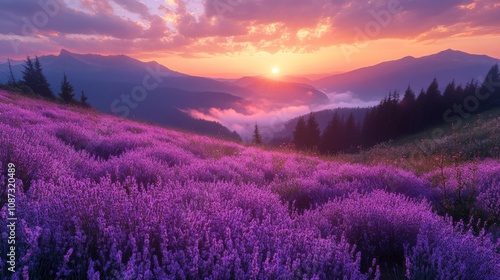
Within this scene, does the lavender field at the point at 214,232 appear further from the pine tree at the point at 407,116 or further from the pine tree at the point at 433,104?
the pine tree at the point at 433,104

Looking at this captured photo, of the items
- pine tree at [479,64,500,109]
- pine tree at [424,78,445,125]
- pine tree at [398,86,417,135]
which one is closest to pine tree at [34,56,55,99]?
pine tree at [398,86,417,135]

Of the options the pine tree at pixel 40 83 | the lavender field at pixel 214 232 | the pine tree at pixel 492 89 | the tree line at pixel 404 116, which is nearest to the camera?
the lavender field at pixel 214 232

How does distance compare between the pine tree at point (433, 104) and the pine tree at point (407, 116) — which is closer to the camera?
the pine tree at point (407, 116)

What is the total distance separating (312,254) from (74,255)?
161cm

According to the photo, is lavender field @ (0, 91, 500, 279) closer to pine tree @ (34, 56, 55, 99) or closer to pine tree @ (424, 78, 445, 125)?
pine tree @ (34, 56, 55, 99)

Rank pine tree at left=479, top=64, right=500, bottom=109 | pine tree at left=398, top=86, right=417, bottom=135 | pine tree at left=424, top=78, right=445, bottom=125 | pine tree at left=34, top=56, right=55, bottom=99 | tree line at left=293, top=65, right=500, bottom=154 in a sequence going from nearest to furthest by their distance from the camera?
1. pine tree at left=34, top=56, right=55, bottom=99
2. pine tree at left=479, top=64, right=500, bottom=109
3. tree line at left=293, top=65, right=500, bottom=154
4. pine tree at left=398, top=86, right=417, bottom=135
5. pine tree at left=424, top=78, right=445, bottom=125

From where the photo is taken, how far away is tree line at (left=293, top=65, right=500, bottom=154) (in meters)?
61.9

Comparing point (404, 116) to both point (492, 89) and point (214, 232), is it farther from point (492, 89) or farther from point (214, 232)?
point (214, 232)

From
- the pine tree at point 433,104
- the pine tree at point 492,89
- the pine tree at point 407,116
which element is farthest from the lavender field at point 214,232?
the pine tree at point 492,89

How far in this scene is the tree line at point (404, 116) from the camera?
203ft

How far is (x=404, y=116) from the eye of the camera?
6359 cm

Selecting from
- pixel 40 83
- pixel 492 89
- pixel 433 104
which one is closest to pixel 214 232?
pixel 40 83

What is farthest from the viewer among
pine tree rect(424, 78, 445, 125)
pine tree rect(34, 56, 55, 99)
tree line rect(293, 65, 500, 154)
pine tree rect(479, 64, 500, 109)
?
pine tree rect(424, 78, 445, 125)

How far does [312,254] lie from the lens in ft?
6.79
